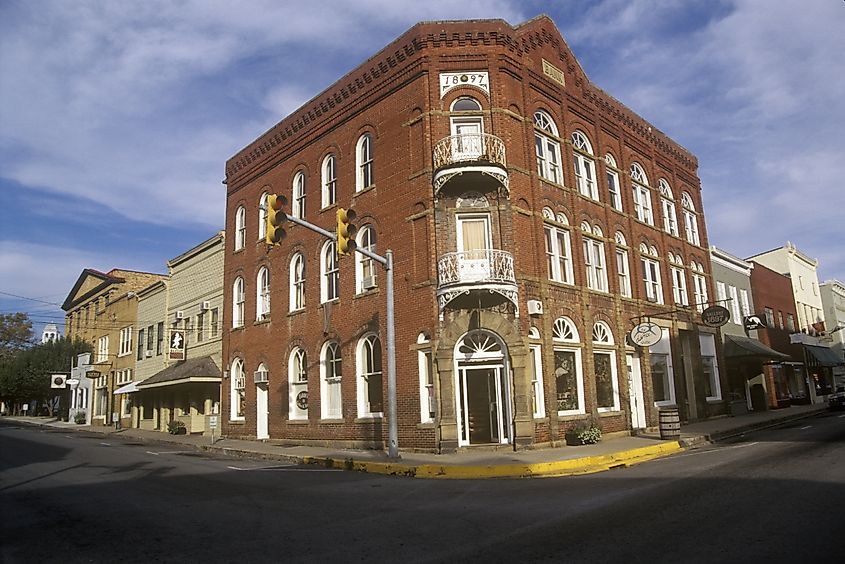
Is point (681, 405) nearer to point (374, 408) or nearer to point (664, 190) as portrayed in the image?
point (664, 190)

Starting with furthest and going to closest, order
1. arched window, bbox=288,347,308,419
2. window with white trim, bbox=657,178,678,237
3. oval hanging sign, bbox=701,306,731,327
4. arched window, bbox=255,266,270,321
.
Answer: window with white trim, bbox=657,178,678,237, arched window, bbox=255,266,270,321, oval hanging sign, bbox=701,306,731,327, arched window, bbox=288,347,308,419

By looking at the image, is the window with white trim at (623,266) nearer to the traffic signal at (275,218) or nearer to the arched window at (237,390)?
the traffic signal at (275,218)

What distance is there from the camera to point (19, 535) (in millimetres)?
7879

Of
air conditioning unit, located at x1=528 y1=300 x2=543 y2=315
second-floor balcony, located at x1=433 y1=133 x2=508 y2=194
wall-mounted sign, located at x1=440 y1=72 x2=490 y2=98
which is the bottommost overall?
air conditioning unit, located at x1=528 y1=300 x2=543 y2=315

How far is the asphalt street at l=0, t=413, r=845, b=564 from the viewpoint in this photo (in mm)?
6438

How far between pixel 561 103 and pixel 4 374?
52.6 m

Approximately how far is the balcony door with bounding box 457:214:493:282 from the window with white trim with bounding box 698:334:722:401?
14944 mm

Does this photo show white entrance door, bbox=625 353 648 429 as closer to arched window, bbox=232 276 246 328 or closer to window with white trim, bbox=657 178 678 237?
window with white trim, bbox=657 178 678 237

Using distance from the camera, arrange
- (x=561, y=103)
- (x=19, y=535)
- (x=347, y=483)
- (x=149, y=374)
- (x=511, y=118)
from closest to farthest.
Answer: (x=19, y=535) < (x=347, y=483) < (x=511, y=118) < (x=561, y=103) < (x=149, y=374)

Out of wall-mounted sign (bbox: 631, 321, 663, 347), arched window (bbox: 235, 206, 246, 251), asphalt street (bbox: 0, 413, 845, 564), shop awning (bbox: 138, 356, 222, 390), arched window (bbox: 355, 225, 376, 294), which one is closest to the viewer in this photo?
asphalt street (bbox: 0, 413, 845, 564)

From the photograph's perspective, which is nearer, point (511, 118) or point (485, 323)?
point (485, 323)

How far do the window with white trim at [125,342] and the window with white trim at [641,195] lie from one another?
3185 cm

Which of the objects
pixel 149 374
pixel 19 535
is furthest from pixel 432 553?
pixel 149 374

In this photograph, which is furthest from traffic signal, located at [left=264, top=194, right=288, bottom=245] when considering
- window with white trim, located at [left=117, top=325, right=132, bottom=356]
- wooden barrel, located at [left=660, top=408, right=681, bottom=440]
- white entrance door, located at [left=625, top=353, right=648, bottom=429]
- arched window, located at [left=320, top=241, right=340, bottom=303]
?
window with white trim, located at [left=117, top=325, right=132, bottom=356]
